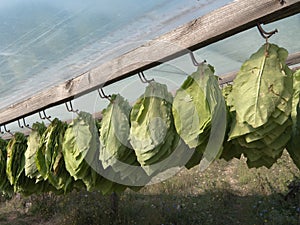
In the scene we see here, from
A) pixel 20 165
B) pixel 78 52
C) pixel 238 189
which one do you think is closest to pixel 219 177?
pixel 238 189

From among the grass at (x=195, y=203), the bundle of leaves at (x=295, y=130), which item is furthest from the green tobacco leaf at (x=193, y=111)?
the grass at (x=195, y=203)

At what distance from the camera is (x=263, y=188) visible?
4.43 metres

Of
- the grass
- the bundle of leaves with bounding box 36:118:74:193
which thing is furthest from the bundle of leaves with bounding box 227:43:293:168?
the grass

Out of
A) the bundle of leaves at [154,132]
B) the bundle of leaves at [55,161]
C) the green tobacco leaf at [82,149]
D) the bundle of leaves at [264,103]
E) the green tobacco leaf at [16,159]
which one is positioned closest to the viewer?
the bundle of leaves at [264,103]

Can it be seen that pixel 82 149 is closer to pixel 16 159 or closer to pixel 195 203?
pixel 16 159

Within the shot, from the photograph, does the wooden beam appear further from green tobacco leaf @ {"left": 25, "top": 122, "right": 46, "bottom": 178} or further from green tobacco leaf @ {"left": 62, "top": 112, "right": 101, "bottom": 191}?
green tobacco leaf @ {"left": 25, "top": 122, "right": 46, "bottom": 178}

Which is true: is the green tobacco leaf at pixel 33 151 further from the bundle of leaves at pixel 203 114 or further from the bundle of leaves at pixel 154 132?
the bundle of leaves at pixel 203 114

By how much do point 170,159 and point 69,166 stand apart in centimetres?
36

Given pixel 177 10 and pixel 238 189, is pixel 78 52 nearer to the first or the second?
pixel 177 10

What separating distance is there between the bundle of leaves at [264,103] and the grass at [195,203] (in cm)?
319

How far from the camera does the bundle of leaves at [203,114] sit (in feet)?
2.00

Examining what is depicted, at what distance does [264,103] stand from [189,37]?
0.78ft

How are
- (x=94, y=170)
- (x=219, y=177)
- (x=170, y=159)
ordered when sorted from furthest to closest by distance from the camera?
(x=219, y=177) < (x=94, y=170) < (x=170, y=159)

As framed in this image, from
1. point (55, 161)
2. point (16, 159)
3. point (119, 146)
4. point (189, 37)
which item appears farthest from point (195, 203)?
point (189, 37)
